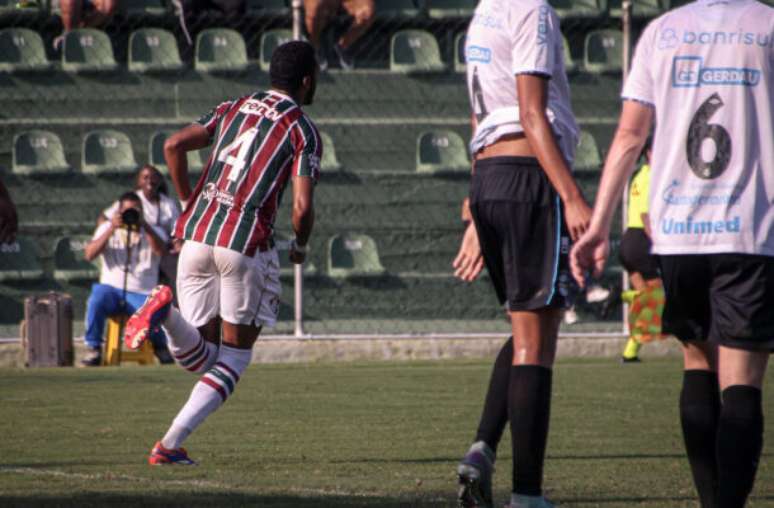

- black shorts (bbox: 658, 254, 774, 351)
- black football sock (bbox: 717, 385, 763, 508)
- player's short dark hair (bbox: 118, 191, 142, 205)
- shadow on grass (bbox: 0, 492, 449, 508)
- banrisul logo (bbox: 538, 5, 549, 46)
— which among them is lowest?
player's short dark hair (bbox: 118, 191, 142, 205)

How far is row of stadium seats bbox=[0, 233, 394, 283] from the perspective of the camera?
16.1 meters

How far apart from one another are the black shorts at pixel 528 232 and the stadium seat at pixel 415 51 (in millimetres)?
12321

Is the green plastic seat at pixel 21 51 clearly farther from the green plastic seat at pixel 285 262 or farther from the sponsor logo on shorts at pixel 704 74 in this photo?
the sponsor logo on shorts at pixel 704 74

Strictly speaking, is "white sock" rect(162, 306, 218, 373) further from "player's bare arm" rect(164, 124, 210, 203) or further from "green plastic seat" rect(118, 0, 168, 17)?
"green plastic seat" rect(118, 0, 168, 17)

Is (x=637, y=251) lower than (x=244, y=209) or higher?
lower

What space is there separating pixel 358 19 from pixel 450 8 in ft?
4.81

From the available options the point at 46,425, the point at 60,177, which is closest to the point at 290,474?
the point at 46,425

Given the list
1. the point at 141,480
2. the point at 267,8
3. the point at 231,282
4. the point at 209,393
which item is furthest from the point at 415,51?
the point at 141,480

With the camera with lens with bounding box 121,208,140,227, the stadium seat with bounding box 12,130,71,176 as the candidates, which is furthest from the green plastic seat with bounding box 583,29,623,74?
the stadium seat with bounding box 12,130,71,176

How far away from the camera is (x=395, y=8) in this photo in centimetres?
1827

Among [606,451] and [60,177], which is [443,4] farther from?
[606,451]

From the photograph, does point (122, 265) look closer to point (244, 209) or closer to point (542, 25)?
point (244, 209)

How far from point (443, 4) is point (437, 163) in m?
2.41

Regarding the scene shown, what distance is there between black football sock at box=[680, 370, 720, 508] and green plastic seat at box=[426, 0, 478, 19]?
12.8 meters
